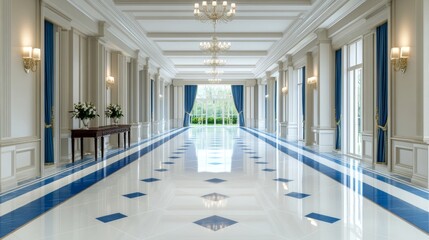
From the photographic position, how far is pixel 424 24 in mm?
4605

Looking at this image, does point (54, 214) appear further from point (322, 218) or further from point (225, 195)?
point (322, 218)

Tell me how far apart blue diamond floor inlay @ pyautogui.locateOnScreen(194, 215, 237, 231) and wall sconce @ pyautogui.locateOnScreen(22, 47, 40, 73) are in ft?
11.1

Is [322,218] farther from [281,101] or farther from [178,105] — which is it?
[178,105]

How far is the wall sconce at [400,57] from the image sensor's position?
5.02m

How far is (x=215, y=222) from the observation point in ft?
9.84

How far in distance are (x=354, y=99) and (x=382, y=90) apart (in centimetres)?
191

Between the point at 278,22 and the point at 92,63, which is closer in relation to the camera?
the point at 92,63

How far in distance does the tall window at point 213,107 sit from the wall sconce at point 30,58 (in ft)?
66.4

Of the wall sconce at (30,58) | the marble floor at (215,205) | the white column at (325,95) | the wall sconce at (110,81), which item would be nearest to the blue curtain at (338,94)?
the white column at (325,95)

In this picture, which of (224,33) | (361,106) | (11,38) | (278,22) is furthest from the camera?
(224,33)

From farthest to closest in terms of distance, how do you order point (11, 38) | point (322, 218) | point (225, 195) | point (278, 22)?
1. point (278, 22)
2. point (11, 38)
3. point (225, 195)
4. point (322, 218)

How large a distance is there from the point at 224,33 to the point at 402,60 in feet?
22.0

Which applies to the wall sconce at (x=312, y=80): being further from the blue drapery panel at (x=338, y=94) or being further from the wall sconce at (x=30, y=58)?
the wall sconce at (x=30, y=58)

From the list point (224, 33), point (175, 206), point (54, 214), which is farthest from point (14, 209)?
point (224, 33)
